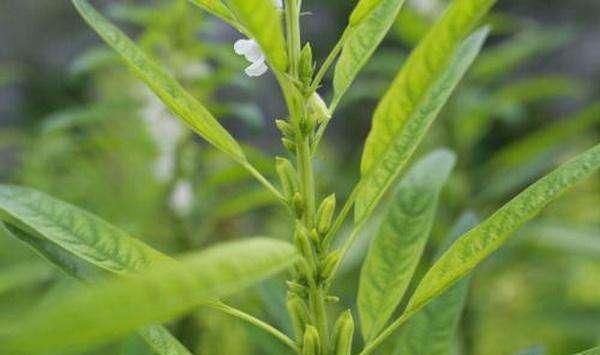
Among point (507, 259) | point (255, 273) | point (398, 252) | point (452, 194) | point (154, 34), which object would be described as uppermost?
point (255, 273)

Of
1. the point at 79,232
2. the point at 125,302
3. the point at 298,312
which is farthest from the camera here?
the point at 298,312

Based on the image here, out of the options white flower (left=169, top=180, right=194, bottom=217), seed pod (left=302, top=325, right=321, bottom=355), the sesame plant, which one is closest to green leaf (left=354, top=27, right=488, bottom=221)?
the sesame plant

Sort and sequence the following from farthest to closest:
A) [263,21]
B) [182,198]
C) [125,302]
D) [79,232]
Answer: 1. [182,198]
2. [79,232]
3. [263,21]
4. [125,302]

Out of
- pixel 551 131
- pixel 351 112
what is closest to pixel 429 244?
pixel 551 131

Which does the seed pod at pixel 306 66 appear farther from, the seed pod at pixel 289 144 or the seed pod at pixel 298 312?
the seed pod at pixel 298 312

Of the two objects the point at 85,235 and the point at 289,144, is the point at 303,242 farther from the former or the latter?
the point at 85,235

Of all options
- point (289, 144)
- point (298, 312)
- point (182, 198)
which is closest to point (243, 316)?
point (298, 312)

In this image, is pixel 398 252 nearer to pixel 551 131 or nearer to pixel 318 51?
pixel 551 131

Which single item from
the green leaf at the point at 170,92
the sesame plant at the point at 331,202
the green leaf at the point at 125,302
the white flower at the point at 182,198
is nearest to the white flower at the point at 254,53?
the sesame plant at the point at 331,202
